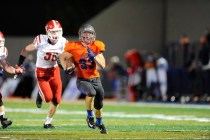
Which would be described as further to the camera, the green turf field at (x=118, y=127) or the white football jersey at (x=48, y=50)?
the white football jersey at (x=48, y=50)

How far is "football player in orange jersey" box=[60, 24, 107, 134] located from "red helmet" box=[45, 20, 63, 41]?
3.76 feet

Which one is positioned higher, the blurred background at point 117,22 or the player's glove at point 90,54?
the blurred background at point 117,22

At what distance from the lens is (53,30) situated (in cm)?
1328

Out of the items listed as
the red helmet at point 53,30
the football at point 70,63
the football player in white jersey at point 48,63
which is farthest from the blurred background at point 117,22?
the football at point 70,63

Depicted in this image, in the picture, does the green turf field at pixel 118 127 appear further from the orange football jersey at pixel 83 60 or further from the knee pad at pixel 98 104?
the orange football jersey at pixel 83 60

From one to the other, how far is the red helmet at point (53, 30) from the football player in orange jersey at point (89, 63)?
1.15 meters

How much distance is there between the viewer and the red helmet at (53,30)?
13.2 metres

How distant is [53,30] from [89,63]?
148 centimetres

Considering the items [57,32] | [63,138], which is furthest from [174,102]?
[63,138]

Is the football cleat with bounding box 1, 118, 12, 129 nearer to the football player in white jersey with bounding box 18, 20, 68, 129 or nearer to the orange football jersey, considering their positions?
the football player in white jersey with bounding box 18, 20, 68, 129

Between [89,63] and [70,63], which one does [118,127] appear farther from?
[70,63]

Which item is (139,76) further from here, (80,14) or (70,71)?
(70,71)

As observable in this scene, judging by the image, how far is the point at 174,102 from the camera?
2389 cm

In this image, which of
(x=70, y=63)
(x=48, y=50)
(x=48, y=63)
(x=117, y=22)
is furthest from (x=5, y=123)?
(x=117, y=22)
